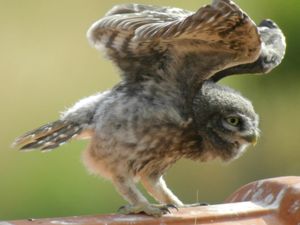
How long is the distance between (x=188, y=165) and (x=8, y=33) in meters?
1.39

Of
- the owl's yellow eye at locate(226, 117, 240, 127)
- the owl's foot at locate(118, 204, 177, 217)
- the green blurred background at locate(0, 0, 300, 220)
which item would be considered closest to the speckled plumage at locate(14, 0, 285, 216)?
the owl's yellow eye at locate(226, 117, 240, 127)

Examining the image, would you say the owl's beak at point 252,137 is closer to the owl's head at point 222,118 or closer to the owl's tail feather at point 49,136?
the owl's head at point 222,118

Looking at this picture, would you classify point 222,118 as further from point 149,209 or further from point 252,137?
point 149,209

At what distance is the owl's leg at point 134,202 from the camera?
532cm

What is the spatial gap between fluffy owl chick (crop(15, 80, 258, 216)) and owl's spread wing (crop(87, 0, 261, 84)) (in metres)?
0.09

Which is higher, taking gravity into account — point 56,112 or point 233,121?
point 56,112

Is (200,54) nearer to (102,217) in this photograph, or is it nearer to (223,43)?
(223,43)

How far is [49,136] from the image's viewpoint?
598cm

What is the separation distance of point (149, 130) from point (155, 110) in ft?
0.30

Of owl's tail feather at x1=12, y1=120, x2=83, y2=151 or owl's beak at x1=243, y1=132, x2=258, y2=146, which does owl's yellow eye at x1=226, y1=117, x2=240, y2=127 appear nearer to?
owl's beak at x1=243, y1=132, x2=258, y2=146

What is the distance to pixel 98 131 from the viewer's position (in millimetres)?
5910

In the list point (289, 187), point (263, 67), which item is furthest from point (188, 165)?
point (289, 187)

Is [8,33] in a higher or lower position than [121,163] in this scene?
higher

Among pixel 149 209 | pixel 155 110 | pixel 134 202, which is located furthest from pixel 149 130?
pixel 149 209
